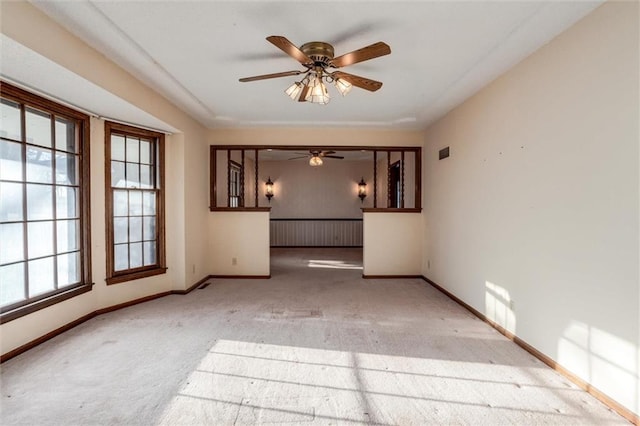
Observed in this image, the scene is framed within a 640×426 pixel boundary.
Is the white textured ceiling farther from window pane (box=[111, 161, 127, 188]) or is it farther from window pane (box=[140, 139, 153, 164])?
window pane (box=[111, 161, 127, 188])

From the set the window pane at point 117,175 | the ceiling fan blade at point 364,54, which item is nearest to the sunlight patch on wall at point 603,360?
the ceiling fan blade at point 364,54

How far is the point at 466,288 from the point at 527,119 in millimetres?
2115

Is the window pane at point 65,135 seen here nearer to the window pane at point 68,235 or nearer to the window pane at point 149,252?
the window pane at point 68,235

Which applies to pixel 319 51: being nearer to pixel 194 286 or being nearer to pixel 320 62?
pixel 320 62

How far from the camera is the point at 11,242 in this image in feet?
9.06

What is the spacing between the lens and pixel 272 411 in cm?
201

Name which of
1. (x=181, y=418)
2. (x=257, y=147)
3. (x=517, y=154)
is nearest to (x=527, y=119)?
(x=517, y=154)

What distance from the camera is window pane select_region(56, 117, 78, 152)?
130 inches

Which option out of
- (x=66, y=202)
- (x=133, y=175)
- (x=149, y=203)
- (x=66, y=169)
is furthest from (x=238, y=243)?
(x=66, y=169)

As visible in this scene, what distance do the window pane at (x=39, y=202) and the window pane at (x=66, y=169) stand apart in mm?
187

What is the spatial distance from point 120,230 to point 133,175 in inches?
28.8

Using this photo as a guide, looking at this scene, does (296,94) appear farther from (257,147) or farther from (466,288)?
(466,288)

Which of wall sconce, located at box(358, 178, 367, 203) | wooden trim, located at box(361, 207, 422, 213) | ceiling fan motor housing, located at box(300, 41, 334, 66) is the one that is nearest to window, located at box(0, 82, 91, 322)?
ceiling fan motor housing, located at box(300, 41, 334, 66)

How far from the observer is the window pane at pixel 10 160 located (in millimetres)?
2697
